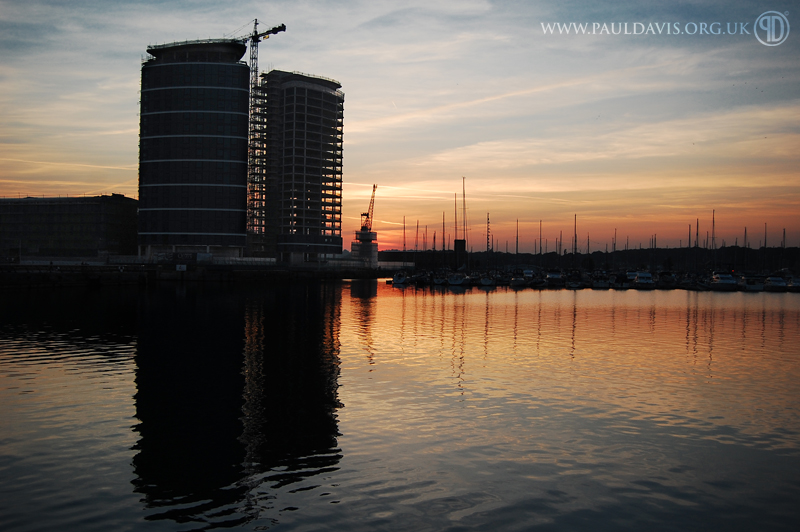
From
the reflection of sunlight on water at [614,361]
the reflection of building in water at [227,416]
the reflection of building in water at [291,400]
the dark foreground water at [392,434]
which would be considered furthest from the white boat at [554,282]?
the reflection of building in water at [227,416]

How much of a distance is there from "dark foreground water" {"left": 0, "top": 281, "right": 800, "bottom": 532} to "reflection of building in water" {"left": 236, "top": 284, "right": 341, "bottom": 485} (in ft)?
0.43

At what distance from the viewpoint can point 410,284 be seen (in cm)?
17512

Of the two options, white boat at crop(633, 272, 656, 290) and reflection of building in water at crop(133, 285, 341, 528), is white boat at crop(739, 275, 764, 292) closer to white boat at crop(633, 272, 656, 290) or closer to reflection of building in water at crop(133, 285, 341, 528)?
white boat at crop(633, 272, 656, 290)

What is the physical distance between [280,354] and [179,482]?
23.9m

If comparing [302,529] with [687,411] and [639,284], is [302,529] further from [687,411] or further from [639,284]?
[639,284]

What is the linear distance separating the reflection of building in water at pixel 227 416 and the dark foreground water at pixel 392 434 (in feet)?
0.38

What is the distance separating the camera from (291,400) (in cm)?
2883

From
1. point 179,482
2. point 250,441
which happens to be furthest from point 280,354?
point 179,482

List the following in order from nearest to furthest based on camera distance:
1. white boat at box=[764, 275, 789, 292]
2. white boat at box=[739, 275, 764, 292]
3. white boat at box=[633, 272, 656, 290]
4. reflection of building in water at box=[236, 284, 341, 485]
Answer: reflection of building in water at box=[236, 284, 341, 485] < white boat at box=[739, 275, 764, 292] < white boat at box=[764, 275, 789, 292] < white boat at box=[633, 272, 656, 290]

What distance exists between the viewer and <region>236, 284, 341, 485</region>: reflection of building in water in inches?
808

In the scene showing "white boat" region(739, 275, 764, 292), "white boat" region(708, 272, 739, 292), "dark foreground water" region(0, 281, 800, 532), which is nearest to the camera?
"dark foreground water" region(0, 281, 800, 532)

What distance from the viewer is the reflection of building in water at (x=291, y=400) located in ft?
67.3

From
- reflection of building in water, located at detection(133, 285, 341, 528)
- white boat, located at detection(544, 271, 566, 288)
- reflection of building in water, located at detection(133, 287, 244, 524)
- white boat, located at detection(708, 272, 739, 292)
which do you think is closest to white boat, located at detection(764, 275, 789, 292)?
white boat, located at detection(708, 272, 739, 292)

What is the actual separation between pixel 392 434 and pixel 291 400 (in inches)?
288
